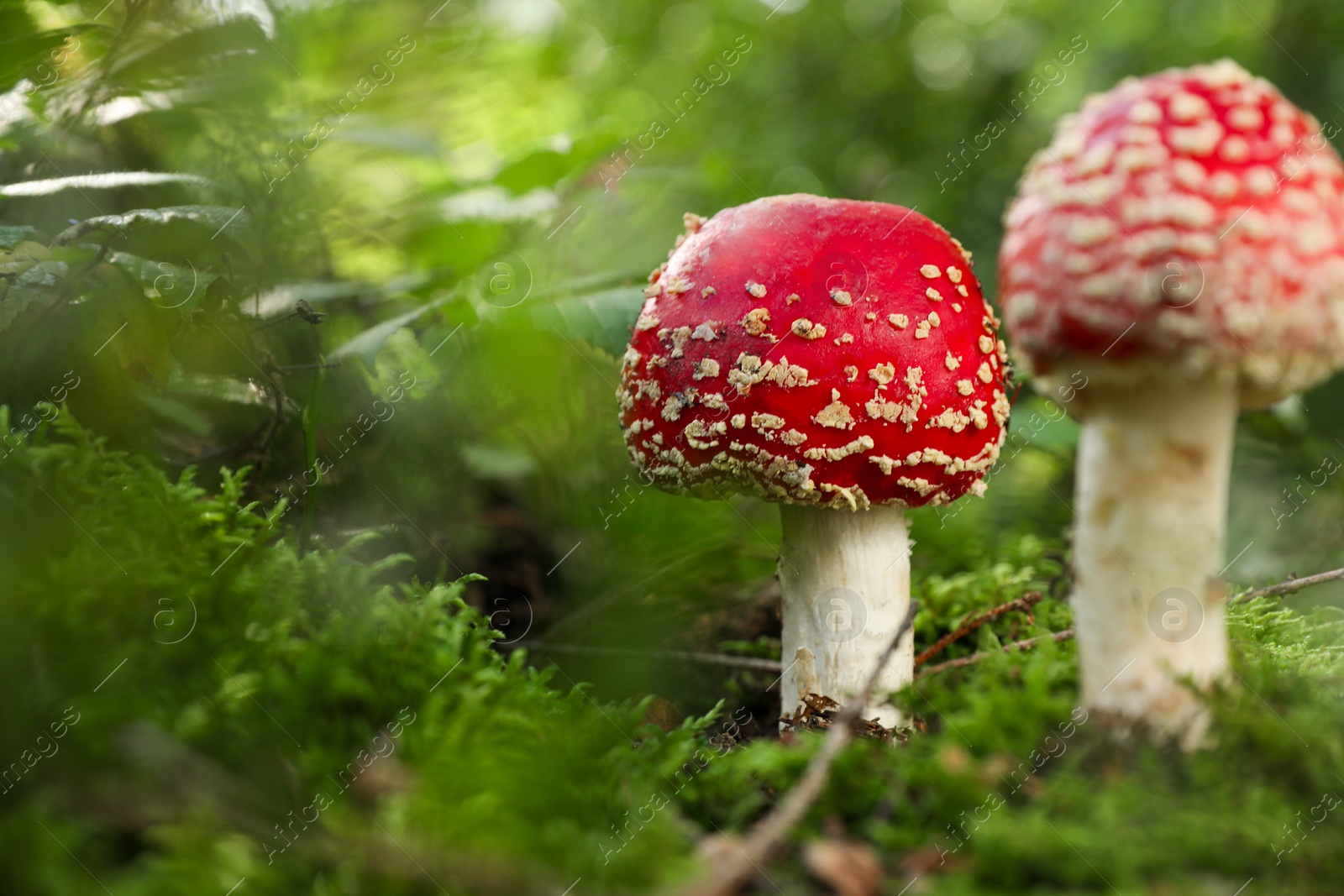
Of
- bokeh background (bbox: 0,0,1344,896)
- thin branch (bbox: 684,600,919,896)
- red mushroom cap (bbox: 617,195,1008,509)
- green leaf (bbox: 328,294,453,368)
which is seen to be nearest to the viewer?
thin branch (bbox: 684,600,919,896)

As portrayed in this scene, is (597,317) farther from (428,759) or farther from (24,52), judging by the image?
(24,52)

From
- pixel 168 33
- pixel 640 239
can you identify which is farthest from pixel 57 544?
pixel 640 239

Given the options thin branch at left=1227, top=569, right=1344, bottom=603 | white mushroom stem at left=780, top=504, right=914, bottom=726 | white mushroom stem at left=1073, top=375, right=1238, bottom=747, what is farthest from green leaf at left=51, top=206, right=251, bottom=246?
thin branch at left=1227, top=569, right=1344, bottom=603

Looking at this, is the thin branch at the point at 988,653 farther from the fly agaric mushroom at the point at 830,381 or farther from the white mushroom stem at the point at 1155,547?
the white mushroom stem at the point at 1155,547

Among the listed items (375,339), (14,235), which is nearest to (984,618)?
(375,339)

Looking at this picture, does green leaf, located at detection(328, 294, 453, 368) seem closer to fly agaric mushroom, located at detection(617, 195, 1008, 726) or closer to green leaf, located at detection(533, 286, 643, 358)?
green leaf, located at detection(533, 286, 643, 358)

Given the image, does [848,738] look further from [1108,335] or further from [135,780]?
[135,780]
